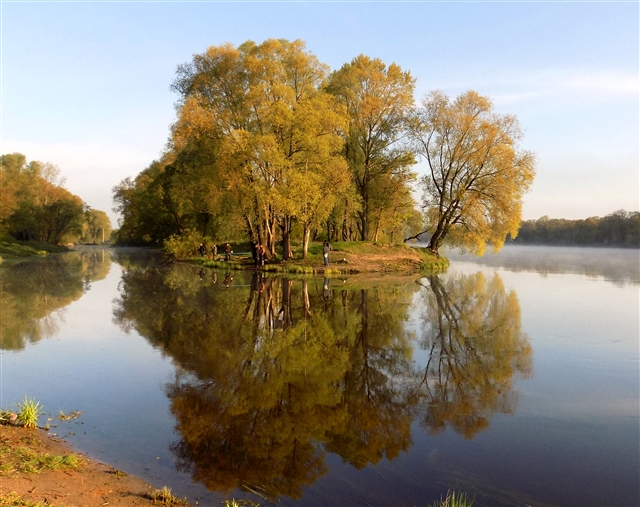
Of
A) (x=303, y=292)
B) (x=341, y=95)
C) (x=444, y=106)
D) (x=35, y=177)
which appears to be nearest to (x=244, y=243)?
(x=341, y=95)

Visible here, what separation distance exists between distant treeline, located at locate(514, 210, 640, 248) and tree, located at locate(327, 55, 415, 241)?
4089 inches

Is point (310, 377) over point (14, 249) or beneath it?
beneath

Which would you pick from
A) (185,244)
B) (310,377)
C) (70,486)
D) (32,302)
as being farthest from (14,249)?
(70,486)

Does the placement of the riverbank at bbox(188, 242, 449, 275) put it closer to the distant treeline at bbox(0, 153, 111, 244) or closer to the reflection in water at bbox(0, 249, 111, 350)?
the reflection in water at bbox(0, 249, 111, 350)

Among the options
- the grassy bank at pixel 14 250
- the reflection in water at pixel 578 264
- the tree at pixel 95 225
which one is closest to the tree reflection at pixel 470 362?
the reflection in water at pixel 578 264

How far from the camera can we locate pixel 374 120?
40.2 meters

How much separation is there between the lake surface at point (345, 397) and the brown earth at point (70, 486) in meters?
0.33

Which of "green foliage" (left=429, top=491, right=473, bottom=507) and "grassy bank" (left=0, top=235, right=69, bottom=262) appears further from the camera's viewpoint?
"grassy bank" (left=0, top=235, right=69, bottom=262)

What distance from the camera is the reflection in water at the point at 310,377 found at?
643cm

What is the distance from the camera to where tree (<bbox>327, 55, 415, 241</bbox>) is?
39.6 metres

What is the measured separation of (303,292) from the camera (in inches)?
904

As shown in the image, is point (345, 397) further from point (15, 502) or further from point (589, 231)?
point (589, 231)

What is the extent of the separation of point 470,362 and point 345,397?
373 centimetres

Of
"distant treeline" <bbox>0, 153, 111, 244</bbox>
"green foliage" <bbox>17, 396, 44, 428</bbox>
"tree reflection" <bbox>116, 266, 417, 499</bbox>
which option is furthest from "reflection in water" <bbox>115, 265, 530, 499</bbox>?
"distant treeline" <bbox>0, 153, 111, 244</bbox>
